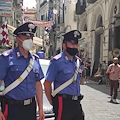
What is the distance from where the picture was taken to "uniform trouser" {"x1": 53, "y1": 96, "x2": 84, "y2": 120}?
353 centimetres

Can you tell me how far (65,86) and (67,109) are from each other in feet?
1.04

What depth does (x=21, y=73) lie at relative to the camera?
10.4ft

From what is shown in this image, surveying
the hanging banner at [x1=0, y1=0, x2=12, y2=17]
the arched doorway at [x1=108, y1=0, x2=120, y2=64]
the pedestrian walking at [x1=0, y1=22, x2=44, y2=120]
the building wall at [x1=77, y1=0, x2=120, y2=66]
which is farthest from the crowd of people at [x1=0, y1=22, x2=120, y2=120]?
the building wall at [x1=77, y1=0, x2=120, y2=66]

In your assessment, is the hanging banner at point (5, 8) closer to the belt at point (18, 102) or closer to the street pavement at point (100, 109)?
the street pavement at point (100, 109)

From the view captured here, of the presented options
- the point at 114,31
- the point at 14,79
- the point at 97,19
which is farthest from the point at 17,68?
the point at 97,19

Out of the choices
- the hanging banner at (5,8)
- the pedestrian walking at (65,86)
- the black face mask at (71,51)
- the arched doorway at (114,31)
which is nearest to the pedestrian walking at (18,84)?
the pedestrian walking at (65,86)

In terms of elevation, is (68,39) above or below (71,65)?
above

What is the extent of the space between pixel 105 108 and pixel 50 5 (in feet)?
136

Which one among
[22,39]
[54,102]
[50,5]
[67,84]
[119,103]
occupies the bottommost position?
[119,103]

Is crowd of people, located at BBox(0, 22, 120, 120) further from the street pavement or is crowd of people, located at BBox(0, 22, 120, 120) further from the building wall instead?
the building wall

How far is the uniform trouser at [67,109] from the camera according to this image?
353 cm

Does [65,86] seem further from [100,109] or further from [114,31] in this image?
[114,31]

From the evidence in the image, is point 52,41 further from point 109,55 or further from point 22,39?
point 22,39

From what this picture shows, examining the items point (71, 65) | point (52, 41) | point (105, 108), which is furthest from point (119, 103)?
point (52, 41)
